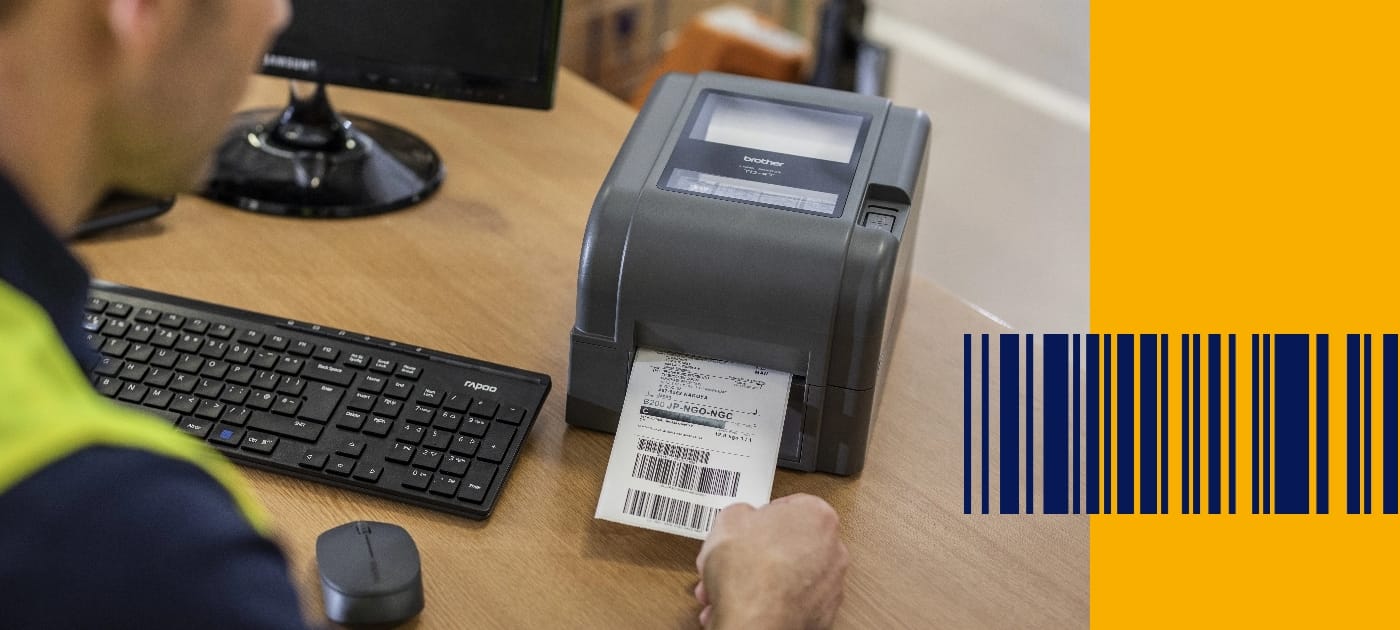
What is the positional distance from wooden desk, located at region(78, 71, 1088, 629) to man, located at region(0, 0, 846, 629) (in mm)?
288

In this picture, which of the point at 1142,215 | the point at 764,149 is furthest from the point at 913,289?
the point at 1142,215

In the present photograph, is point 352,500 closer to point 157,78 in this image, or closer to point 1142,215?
point 157,78

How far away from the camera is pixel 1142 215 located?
161 centimetres

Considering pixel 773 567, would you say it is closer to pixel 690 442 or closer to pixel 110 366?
pixel 690 442

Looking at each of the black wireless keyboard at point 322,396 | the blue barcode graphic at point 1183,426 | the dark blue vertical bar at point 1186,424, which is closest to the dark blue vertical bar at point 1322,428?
the blue barcode graphic at point 1183,426

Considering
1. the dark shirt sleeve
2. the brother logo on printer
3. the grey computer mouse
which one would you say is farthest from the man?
the brother logo on printer

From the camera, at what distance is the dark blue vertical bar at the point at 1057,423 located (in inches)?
39.8

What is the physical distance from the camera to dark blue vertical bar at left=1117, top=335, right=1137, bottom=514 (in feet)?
3.35

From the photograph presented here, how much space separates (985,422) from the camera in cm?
108

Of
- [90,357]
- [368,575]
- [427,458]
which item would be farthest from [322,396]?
[90,357]

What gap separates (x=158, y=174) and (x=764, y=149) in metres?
0.52

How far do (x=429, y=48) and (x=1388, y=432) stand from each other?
3.02 feet

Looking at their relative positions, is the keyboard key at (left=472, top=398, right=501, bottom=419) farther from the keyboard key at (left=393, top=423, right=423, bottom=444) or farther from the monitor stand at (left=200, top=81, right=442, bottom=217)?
the monitor stand at (left=200, top=81, right=442, bottom=217)

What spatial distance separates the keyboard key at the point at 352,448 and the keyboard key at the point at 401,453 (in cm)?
2
